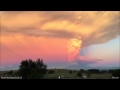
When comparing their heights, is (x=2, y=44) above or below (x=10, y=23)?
below

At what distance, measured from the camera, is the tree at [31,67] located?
3.61m

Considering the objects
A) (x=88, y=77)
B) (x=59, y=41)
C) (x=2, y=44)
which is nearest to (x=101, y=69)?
(x=88, y=77)

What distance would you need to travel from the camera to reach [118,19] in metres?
3.64

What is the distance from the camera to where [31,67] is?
11.9 feet

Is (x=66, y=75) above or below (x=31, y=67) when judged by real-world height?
below

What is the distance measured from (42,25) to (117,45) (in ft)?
3.18

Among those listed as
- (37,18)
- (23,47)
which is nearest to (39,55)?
(23,47)

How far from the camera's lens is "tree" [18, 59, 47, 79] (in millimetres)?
3613
